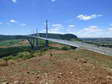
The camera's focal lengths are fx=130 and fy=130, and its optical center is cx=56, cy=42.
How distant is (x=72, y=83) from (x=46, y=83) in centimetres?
148

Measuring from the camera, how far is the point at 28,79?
8.14 m

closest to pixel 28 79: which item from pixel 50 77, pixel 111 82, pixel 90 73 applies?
pixel 50 77

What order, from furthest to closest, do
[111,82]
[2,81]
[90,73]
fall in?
[90,73], [2,81], [111,82]

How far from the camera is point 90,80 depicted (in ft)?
25.2

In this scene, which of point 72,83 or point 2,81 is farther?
point 2,81

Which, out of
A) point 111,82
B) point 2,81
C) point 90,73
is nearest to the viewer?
point 111,82

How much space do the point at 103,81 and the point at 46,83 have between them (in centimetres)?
326

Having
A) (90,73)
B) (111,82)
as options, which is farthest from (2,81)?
(111,82)

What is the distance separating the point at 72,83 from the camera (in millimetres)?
7410

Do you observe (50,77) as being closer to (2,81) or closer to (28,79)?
(28,79)

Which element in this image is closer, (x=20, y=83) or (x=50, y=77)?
(x=20, y=83)

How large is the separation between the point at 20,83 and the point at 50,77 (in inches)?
72.6

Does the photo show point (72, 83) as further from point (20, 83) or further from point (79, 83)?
point (20, 83)

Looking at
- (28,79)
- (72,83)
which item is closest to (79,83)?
(72,83)
